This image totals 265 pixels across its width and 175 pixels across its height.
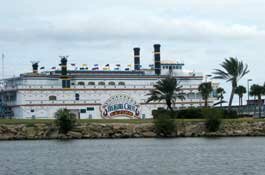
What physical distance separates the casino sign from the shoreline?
2167cm

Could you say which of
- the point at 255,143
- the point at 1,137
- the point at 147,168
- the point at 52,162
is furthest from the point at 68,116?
the point at 147,168

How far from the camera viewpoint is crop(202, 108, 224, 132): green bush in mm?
103688

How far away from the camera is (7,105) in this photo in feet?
424

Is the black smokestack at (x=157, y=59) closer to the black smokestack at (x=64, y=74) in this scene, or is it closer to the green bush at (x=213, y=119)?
the black smokestack at (x=64, y=74)

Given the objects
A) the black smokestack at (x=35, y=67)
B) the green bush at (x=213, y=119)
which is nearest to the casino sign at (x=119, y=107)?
the black smokestack at (x=35, y=67)

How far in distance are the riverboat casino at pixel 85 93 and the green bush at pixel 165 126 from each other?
2578 centimetres

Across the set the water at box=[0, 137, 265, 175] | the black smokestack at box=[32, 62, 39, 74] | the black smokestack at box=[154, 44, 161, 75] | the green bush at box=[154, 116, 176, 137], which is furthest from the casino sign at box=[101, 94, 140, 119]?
the water at box=[0, 137, 265, 175]

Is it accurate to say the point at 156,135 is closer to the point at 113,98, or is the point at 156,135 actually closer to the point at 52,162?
the point at 113,98

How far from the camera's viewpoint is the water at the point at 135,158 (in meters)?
55.3

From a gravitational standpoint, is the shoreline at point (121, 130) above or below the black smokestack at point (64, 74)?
below

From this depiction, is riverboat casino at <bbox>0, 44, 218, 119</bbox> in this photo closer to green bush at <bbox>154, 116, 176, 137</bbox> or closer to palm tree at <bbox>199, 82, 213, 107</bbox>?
palm tree at <bbox>199, 82, 213, 107</bbox>

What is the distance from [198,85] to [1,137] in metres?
46.5

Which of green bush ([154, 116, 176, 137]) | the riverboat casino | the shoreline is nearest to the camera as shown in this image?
the shoreline

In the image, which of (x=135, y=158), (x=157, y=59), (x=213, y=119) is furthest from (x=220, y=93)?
(x=135, y=158)
